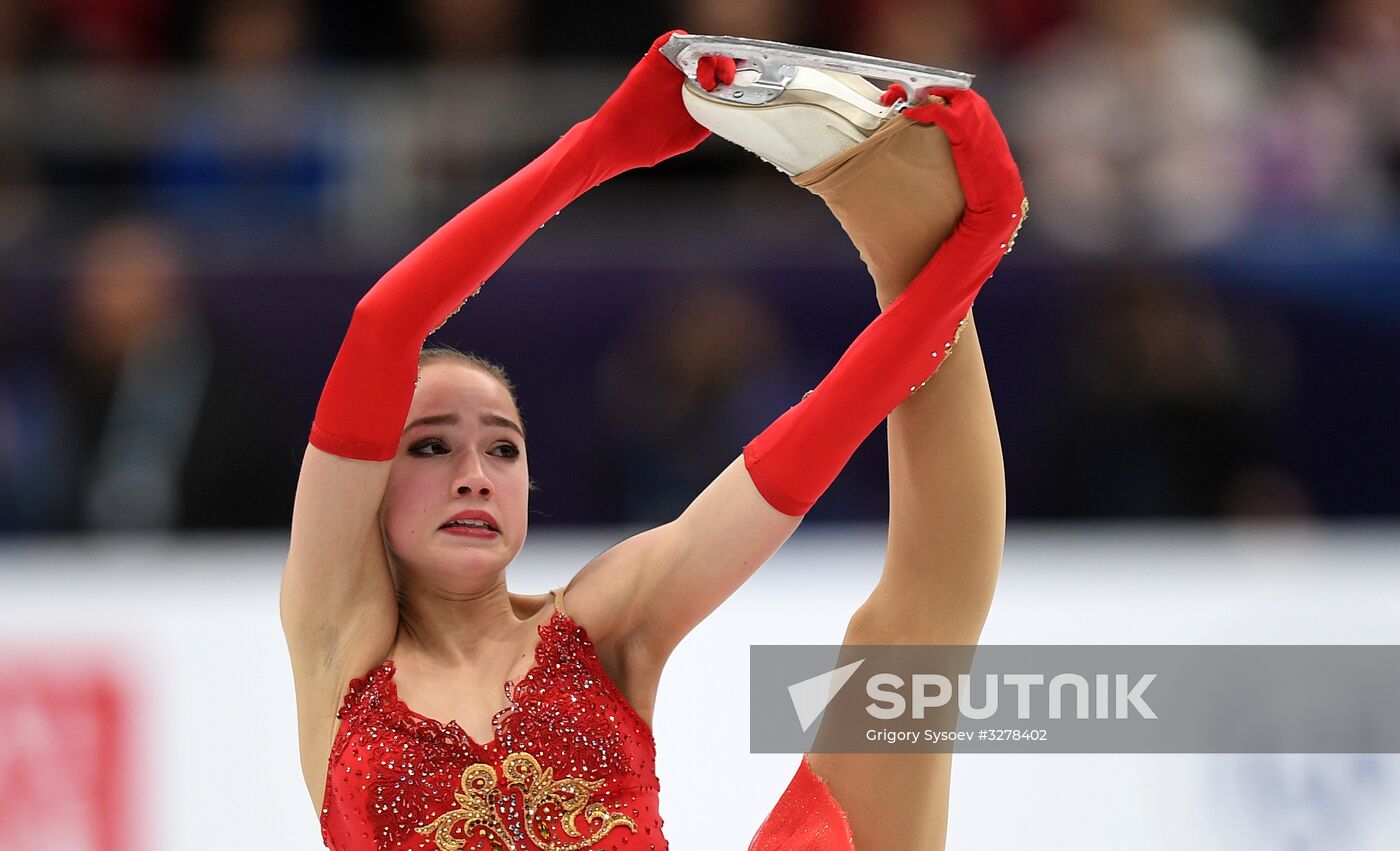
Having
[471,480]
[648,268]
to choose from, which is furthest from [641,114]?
[648,268]

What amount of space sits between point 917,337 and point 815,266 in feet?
8.20

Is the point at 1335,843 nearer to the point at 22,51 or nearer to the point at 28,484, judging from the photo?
the point at 28,484

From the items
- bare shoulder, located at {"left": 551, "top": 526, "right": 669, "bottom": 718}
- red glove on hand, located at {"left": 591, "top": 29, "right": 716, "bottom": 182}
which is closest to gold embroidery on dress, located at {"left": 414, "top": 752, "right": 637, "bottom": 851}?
bare shoulder, located at {"left": 551, "top": 526, "right": 669, "bottom": 718}

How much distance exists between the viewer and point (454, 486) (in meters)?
2.62

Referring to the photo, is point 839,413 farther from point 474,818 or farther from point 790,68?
point 474,818

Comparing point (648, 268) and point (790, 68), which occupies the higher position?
point (648, 268)

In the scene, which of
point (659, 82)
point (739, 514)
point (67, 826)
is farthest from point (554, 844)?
point (67, 826)

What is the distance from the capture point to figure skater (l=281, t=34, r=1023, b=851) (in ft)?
8.14

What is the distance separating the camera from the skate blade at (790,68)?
240cm

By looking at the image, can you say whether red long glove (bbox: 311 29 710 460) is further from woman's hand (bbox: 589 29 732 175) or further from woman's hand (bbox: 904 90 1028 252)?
woman's hand (bbox: 904 90 1028 252)

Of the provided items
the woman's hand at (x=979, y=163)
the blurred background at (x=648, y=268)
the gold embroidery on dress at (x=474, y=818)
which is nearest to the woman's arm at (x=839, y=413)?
the woman's hand at (x=979, y=163)

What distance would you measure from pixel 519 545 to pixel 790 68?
811 millimetres

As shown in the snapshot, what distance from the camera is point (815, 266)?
197 inches

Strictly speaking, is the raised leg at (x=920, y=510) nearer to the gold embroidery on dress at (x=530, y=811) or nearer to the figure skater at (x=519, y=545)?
the figure skater at (x=519, y=545)
